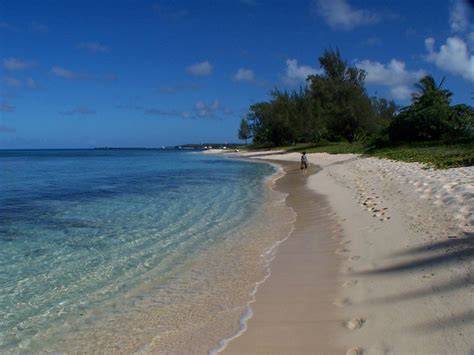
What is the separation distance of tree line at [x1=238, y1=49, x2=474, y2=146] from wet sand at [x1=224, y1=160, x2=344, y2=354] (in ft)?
96.2

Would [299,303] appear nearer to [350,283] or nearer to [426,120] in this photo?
[350,283]

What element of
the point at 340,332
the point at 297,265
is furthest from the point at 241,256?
the point at 340,332

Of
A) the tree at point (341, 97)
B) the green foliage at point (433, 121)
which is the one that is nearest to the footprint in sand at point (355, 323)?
the green foliage at point (433, 121)

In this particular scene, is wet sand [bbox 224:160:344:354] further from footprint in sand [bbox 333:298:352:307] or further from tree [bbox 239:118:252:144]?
tree [bbox 239:118:252:144]

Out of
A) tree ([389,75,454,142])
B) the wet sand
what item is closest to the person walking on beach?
tree ([389,75,454,142])

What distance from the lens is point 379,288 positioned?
515 centimetres

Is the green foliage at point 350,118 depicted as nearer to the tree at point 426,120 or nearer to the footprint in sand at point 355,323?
the tree at point 426,120

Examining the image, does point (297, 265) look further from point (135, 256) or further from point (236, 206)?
point (236, 206)

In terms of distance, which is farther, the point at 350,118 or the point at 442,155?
the point at 350,118

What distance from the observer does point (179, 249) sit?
8.69 m

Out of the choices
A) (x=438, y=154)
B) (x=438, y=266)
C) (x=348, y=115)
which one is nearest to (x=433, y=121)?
(x=438, y=154)

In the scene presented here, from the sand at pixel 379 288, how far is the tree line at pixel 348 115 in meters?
27.9

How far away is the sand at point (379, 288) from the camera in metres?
3.90

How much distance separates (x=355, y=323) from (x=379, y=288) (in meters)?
1.03
